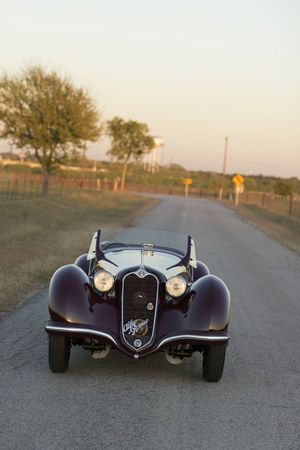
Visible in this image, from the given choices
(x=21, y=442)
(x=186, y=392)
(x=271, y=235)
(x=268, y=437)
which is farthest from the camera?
(x=271, y=235)

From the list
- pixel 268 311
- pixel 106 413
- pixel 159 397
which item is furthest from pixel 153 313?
pixel 268 311

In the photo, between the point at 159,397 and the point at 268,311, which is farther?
the point at 268,311

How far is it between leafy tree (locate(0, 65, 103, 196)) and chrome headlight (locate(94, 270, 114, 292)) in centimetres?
2354

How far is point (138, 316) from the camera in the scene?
4430mm

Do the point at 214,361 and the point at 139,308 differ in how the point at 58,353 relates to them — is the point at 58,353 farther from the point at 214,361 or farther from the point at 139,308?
the point at 214,361

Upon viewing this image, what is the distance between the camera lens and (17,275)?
8.93m

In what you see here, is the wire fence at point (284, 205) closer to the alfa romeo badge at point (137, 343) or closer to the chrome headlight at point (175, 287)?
the chrome headlight at point (175, 287)

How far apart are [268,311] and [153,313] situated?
140 inches

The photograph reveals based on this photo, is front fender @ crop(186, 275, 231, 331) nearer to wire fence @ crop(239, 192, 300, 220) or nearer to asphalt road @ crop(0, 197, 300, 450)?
asphalt road @ crop(0, 197, 300, 450)

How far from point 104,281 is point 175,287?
0.68m

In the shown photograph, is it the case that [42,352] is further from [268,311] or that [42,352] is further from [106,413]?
[268,311]

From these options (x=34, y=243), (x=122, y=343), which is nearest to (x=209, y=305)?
(x=122, y=343)

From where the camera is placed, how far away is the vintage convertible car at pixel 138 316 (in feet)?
14.2

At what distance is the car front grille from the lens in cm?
436
